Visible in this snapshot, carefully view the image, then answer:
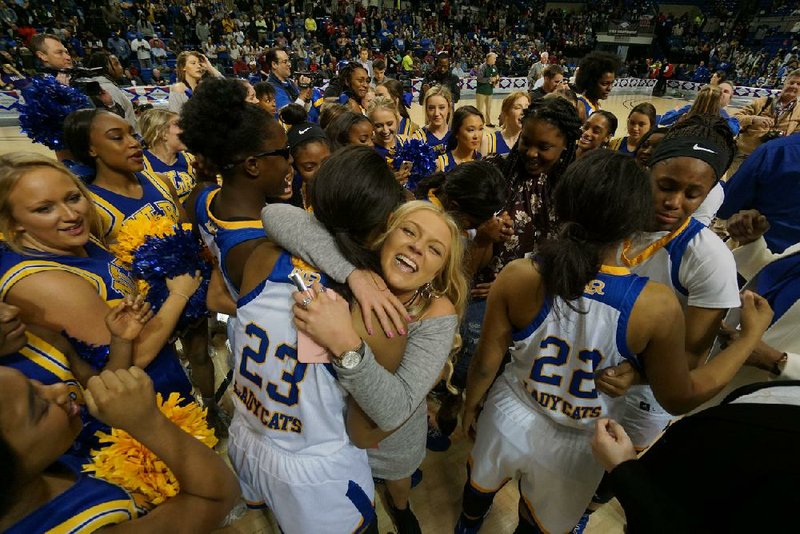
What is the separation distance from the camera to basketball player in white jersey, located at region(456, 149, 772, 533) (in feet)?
3.96

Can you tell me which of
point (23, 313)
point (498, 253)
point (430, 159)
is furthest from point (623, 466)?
point (430, 159)

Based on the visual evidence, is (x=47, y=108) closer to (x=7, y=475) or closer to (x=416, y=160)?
(x=416, y=160)

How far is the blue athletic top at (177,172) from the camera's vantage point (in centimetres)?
300

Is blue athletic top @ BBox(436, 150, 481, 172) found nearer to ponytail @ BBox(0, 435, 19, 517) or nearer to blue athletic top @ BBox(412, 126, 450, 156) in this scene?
blue athletic top @ BBox(412, 126, 450, 156)

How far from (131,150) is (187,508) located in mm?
2126

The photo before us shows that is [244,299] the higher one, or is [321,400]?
[244,299]

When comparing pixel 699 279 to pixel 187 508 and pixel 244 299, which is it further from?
pixel 187 508

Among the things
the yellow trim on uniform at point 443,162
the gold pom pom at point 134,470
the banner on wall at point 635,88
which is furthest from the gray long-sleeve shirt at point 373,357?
the banner on wall at point 635,88

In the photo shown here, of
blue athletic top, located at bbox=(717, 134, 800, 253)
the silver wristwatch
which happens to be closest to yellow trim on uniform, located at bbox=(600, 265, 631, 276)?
the silver wristwatch

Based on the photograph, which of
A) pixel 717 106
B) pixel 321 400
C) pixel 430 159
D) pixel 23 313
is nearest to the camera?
pixel 321 400

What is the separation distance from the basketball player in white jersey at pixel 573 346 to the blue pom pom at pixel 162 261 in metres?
1.41

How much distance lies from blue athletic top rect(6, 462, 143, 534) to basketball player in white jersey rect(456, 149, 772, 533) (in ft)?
3.99

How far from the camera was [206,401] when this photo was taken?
261 centimetres

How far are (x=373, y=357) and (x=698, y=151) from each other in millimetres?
1512
